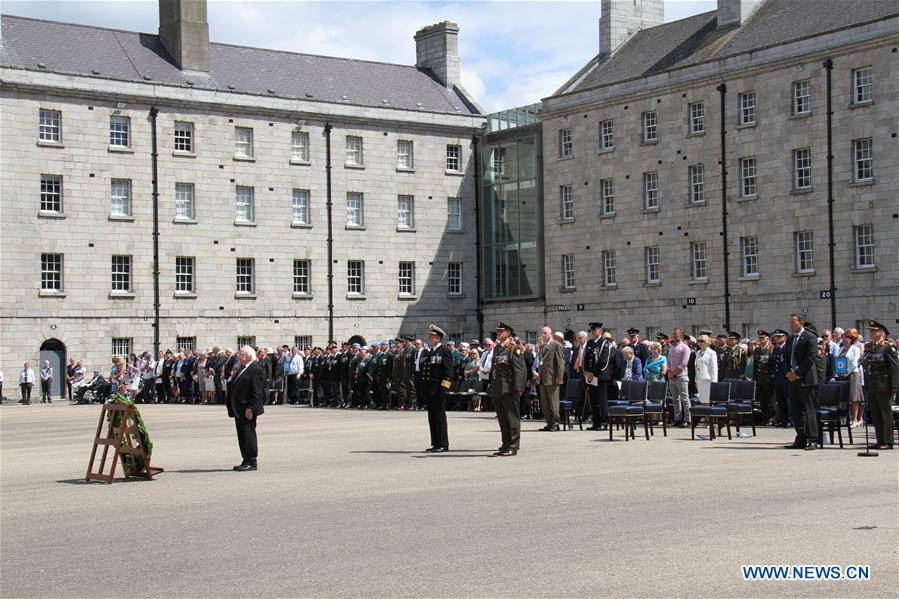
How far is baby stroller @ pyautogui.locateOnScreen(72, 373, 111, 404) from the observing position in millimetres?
47719

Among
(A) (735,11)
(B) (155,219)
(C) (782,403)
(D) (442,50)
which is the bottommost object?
(C) (782,403)

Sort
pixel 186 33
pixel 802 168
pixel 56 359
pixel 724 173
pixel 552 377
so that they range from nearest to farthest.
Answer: pixel 552 377 → pixel 802 168 → pixel 724 173 → pixel 56 359 → pixel 186 33

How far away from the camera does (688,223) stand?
52.2m

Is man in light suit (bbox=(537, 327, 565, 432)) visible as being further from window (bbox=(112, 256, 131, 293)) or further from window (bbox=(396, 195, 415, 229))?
window (bbox=(396, 195, 415, 229))

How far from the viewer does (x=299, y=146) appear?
5850 centimetres

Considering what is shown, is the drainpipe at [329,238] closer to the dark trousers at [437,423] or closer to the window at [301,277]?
the window at [301,277]

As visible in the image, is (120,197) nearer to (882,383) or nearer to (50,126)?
(50,126)

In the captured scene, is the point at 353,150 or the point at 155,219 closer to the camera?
the point at 155,219

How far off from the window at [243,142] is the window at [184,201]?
8.53 feet

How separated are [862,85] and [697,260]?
9667 millimetres

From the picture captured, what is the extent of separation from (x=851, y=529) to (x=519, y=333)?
161 feet

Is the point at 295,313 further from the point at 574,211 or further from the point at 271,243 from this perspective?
the point at 574,211

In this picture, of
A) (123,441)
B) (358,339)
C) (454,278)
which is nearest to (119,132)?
(358,339)

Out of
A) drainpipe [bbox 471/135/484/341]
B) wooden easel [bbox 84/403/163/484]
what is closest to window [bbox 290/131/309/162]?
drainpipe [bbox 471/135/484/341]
